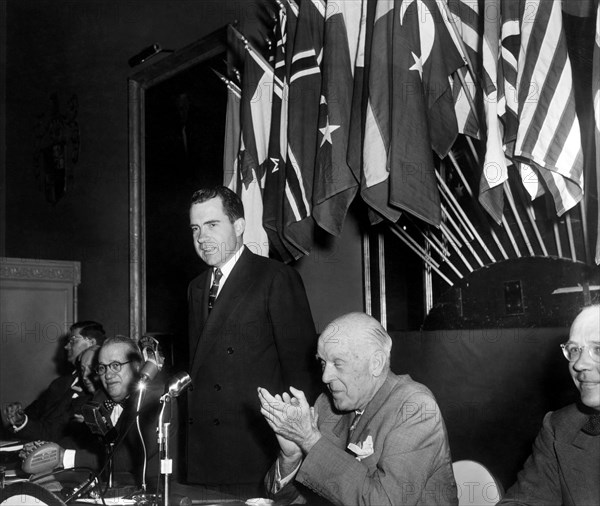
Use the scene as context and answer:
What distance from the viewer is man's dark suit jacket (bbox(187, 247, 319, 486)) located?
136 inches

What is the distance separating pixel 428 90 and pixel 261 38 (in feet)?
7.01

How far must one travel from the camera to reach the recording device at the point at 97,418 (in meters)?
2.67

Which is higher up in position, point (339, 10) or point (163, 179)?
point (339, 10)

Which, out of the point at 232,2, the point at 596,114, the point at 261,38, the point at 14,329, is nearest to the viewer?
the point at 596,114

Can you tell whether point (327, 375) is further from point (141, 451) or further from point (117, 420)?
point (141, 451)

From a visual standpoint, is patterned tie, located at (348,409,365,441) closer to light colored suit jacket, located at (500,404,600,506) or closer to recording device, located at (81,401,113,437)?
light colored suit jacket, located at (500,404,600,506)

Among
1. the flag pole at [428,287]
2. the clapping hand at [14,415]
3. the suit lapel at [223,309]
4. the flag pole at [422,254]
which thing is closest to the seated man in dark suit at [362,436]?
the suit lapel at [223,309]

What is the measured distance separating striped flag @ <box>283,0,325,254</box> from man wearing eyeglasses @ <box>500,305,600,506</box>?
249 cm

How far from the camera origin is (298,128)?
4777 millimetres

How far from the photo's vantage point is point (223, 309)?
3506 mm

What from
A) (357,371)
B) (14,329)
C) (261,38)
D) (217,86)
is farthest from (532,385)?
(14,329)

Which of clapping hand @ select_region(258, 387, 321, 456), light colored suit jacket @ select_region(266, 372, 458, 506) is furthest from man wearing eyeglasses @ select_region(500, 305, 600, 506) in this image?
clapping hand @ select_region(258, 387, 321, 456)

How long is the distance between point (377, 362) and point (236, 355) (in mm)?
914

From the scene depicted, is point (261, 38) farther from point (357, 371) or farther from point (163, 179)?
point (357, 371)
